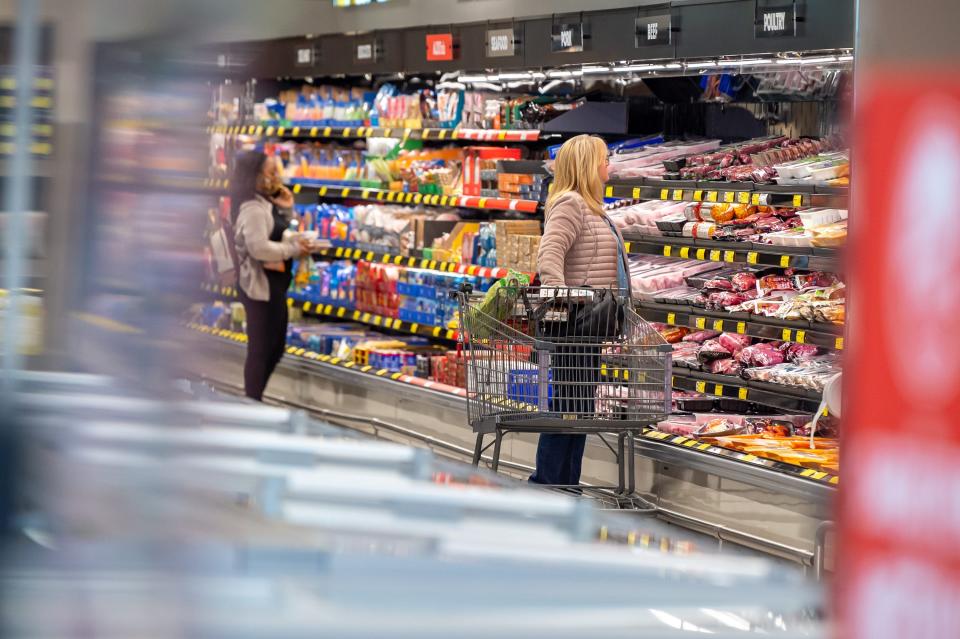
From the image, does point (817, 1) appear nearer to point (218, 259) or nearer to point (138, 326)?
point (218, 259)

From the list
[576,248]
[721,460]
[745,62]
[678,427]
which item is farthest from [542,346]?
[745,62]

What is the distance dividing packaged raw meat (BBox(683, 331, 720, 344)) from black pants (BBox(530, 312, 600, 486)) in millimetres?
1296

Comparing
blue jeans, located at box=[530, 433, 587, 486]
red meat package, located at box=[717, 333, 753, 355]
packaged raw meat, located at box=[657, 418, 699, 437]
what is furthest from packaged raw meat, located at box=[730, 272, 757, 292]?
blue jeans, located at box=[530, 433, 587, 486]

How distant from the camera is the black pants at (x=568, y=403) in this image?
489cm

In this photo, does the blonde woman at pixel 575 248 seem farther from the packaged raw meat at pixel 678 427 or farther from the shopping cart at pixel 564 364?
the packaged raw meat at pixel 678 427

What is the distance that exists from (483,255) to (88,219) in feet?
19.8

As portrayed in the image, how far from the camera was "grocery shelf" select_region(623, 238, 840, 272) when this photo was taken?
17.6ft

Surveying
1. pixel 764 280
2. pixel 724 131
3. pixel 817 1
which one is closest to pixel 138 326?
pixel 817 1

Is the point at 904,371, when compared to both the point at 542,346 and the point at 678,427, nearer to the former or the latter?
the point at 542,346

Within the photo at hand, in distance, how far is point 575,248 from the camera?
530cm

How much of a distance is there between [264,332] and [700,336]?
95.6 inches

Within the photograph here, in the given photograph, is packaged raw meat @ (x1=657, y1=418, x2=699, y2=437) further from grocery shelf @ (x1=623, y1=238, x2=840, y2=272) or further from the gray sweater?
the gray sweater

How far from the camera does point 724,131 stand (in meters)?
6.65

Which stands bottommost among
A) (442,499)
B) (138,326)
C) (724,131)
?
(442,499)
